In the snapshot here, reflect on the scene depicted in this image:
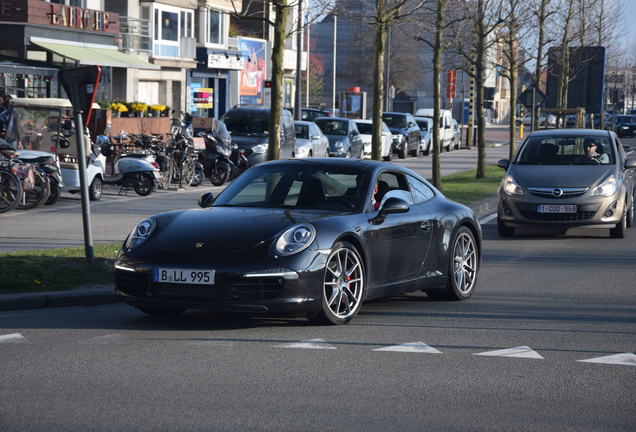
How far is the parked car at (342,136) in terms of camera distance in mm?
37000

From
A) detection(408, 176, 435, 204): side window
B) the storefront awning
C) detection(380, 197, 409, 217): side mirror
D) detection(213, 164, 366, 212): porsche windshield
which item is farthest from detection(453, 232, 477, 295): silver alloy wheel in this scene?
the storefront awning

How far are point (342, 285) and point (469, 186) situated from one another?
17948 mm

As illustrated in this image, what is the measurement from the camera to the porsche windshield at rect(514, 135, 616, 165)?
58.7ft

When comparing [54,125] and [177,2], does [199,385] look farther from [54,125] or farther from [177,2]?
[177,2]

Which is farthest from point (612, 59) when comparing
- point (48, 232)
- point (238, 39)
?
point (48, 232)

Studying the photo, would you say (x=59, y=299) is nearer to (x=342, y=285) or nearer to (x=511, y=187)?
(x=342, y=285)

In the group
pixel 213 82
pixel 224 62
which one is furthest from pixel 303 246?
pixel 213 82

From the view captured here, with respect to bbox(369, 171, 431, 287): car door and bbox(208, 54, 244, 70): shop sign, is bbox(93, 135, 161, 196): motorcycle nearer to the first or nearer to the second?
bbox(369, 171, 431, 287): car door

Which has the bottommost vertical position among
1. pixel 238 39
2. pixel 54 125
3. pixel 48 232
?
pixel 48 232

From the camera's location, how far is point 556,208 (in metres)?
16.7

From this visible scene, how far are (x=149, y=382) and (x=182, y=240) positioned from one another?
2.15 metres

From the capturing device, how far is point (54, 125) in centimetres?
2155

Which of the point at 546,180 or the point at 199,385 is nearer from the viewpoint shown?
the point at 199,385

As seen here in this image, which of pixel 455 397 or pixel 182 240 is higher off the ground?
pixel 182 240
